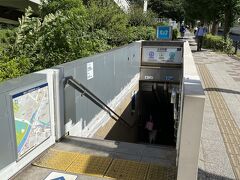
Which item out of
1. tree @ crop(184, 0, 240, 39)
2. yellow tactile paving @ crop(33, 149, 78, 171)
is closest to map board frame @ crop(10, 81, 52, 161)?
yellow tactile paving @ crop(33, 149, 78, 171)

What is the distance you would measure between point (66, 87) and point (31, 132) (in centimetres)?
106

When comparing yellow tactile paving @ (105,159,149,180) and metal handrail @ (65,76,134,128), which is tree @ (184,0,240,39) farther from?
yellow tactile paving @ (105,159,149,180)

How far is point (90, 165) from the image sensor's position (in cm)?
398

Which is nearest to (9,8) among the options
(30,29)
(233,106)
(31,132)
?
(30,29)

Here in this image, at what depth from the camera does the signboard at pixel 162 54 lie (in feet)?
37.4

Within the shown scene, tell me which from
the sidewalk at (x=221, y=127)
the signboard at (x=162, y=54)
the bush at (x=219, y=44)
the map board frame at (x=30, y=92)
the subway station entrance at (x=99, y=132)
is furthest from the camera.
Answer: the bush at (x=219, y=44)

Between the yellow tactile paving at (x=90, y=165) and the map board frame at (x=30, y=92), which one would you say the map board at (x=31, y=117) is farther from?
the yellow tactile paving at (x=90, y=165)

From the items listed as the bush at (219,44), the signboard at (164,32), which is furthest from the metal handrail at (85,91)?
the bush at (219,44)

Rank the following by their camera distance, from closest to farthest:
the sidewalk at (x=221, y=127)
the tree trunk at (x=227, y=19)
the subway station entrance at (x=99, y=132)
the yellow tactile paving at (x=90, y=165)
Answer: the subway station entrance at (x=99, y=132) → the yellow tactile paving at (x=90, y=165) → the sidewalk at (x=221, y=127) → the tree trunk at (x=227, y=19)

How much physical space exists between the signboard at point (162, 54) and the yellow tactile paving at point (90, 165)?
310 inches

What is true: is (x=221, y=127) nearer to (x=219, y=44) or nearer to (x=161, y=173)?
(x=161, y=173)

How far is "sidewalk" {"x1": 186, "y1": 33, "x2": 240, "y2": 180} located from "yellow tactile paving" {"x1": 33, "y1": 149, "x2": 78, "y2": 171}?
1.89 m

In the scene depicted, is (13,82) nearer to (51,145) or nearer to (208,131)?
(51,145)

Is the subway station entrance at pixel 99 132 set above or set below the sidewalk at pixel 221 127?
above
